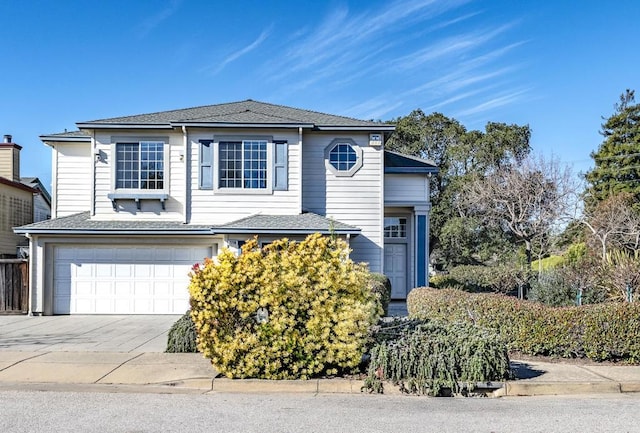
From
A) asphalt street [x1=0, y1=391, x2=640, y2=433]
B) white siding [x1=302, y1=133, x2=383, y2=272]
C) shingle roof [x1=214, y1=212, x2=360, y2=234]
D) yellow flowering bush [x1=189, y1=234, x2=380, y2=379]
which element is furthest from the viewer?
white siding [x1=302, y1=133, x2=383, y2=272]

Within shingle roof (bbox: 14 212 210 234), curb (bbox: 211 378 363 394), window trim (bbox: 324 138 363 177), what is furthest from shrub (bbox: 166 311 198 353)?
window trim (bbox: 324 138 363 177)

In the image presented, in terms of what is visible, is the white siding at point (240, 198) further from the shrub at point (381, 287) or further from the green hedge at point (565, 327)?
the green hedge at point (565, 327)

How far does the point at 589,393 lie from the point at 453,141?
77.2ft

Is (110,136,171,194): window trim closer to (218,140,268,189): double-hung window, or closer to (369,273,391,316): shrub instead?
(218,140,268,189): double-hung window

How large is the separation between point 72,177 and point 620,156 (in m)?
34.8

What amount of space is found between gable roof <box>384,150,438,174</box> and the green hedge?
9.02 metres

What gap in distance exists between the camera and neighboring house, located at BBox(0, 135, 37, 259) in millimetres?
23906

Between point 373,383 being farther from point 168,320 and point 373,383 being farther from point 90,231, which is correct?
point 90,231

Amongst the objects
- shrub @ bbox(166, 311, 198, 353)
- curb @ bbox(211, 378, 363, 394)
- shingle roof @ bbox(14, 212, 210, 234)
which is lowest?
curb @ bbox(211, 378, 363, 394)

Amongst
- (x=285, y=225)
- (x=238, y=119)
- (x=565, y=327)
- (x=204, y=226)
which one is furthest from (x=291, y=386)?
(x=238, y=119)

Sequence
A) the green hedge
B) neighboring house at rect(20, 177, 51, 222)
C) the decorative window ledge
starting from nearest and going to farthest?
the green hedge → the decorative window ledge → neighboring house at rect(20, 177, 51, 222)

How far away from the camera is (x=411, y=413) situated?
273 inches

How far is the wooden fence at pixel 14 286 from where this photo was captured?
671 inches

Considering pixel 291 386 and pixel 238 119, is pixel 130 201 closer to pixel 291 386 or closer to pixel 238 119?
pixel 238 119
